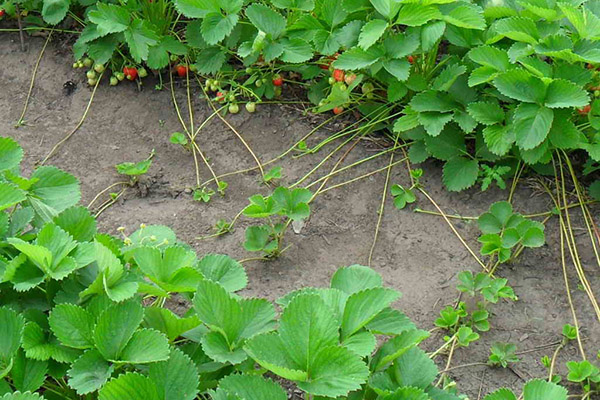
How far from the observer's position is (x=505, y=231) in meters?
2.35

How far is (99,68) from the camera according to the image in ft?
10.4

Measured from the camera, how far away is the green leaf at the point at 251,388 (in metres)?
1.50

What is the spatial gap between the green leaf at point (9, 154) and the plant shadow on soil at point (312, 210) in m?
0.72

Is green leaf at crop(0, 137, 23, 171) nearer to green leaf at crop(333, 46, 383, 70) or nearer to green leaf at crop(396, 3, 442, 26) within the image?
green leaf at crop(333, 46, 383, 70)

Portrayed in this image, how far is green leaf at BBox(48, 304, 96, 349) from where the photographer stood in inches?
62.9

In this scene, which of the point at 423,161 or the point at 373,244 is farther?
the point at 423,161

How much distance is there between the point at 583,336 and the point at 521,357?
0.20 metres

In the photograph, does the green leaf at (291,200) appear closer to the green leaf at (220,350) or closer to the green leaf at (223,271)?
the green leaf at (223,271)

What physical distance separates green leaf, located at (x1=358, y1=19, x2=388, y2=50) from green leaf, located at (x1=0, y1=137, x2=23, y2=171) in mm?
1141

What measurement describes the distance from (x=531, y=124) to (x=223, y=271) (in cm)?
108

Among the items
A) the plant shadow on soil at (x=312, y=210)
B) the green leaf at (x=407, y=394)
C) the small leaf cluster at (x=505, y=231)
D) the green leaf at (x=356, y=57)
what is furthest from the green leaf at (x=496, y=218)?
the green leaf at (x=407, y=394)

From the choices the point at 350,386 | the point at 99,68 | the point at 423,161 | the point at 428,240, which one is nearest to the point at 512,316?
the point at 428,240

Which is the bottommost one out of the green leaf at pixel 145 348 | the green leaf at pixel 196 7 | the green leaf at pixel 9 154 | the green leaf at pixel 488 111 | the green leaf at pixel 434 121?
the green leaf at pixel 434 121

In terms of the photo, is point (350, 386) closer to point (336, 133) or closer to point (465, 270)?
point (465, 270)
